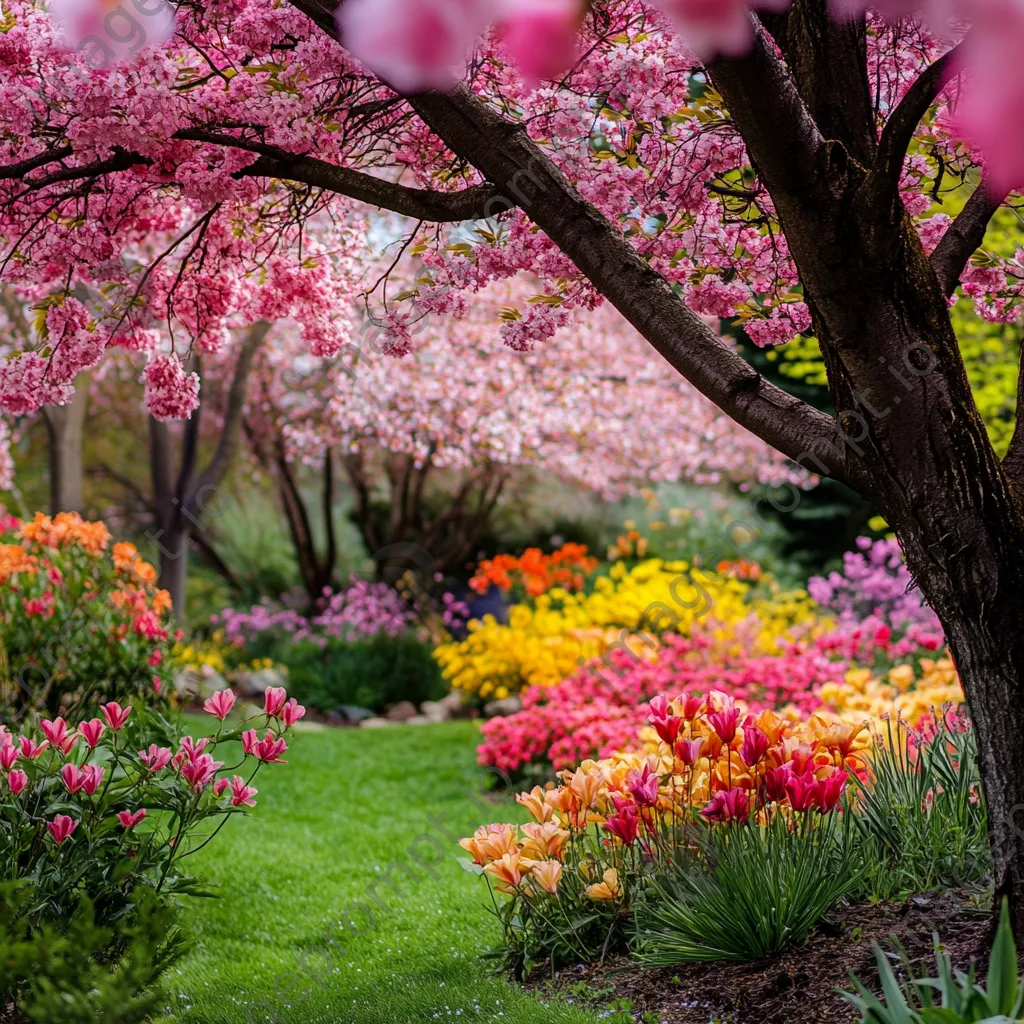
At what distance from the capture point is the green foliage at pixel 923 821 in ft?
9.62

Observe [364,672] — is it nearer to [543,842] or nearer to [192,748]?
[543,842]

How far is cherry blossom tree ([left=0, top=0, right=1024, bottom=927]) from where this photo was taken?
7.55ft

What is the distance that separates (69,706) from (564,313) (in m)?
3.91

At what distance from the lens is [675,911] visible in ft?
9.21

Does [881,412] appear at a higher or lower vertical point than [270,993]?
higher

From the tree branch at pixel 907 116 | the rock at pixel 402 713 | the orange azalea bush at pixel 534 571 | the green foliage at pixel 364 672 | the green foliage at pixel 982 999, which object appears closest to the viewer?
the green foliage at pixel 982 999

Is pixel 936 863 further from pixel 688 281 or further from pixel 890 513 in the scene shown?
pixel 688 281

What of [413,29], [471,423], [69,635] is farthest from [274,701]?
[471,423]

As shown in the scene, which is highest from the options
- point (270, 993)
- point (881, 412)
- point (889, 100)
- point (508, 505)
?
point (508, 505)

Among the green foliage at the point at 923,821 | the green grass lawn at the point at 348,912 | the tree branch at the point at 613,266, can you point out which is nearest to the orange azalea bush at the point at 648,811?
the green foliage at the point at 923,821

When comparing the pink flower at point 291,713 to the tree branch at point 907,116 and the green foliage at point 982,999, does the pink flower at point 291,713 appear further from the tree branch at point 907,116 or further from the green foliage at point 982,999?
the tree branch at point 907,116

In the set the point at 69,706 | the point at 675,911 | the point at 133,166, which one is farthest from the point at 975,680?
the point at 69,706

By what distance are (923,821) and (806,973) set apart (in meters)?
0.74

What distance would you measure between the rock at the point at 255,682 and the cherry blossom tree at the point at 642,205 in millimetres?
6541
